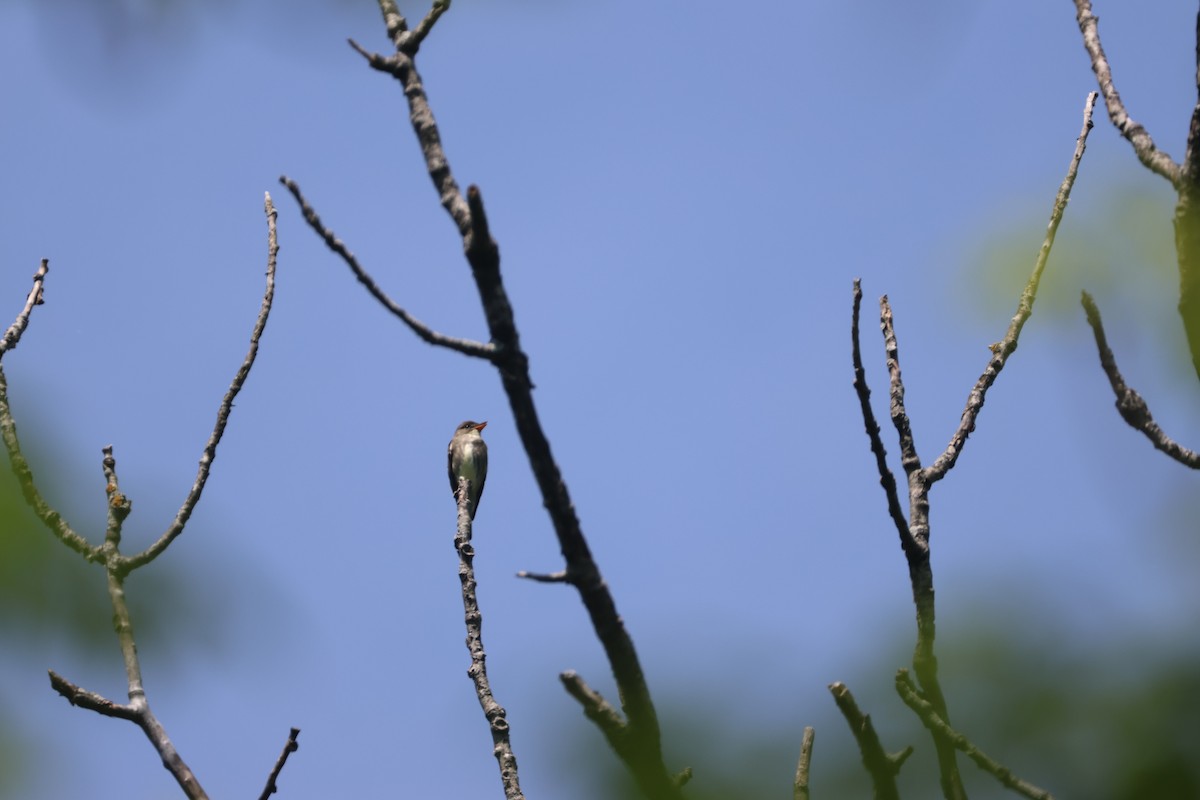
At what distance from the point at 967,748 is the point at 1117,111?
10.1ft

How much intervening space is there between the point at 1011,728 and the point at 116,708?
320 centimetres

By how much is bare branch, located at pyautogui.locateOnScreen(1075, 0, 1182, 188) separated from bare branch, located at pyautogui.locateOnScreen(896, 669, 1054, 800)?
1.64 metres

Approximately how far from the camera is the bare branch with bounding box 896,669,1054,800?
1.45m

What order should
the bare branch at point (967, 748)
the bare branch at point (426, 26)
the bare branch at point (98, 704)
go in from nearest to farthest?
the bare branch at point (967, 748)
the bare branch at point (426, 26)
the bare branch at point (98, 704)

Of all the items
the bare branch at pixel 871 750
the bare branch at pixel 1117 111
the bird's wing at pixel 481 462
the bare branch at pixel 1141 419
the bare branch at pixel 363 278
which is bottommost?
the bare branch at pixel 871 750

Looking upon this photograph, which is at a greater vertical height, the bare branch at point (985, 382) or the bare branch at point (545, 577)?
the bare branch at point (985, 382)

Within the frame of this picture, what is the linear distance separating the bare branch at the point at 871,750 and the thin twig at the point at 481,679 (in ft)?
10.7

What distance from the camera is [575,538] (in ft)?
8.16

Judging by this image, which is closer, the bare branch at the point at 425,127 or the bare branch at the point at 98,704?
the bare branch at the point at 425,127

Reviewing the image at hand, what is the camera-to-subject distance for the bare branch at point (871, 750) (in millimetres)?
1559

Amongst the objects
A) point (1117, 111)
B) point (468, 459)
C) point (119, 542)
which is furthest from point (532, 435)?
point (468, 459)

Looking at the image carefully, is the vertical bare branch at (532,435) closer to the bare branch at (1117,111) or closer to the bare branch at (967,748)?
the bare branch at (967,748)

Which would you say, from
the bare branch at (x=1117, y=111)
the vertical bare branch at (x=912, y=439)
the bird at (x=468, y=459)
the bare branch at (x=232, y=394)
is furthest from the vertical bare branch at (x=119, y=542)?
the bird at (x=468, y=459)

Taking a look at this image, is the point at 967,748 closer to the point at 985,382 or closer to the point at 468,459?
the point at 985,382
